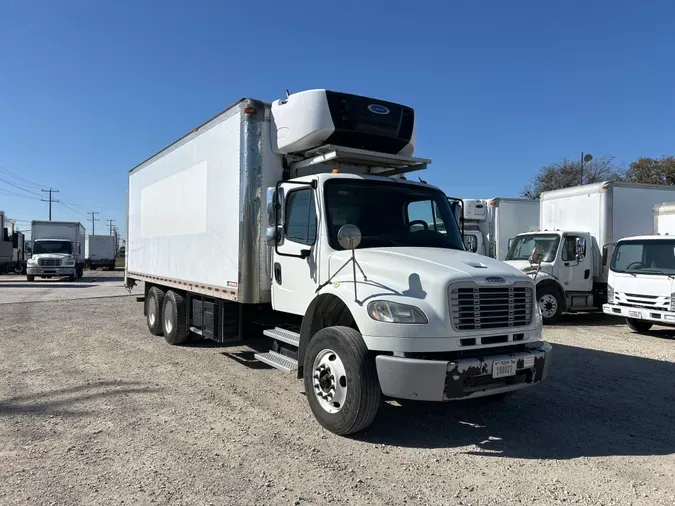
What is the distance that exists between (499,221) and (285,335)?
41.1 feet

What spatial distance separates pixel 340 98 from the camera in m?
5.97

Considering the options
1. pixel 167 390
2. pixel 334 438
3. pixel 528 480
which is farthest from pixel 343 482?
pixel 167 390

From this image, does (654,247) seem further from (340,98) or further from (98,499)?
(98,499)

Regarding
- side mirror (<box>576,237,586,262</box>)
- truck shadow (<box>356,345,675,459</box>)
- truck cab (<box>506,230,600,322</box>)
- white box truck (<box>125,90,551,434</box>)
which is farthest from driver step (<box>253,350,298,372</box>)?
side mirror (<box>576,237,586,262</box>)

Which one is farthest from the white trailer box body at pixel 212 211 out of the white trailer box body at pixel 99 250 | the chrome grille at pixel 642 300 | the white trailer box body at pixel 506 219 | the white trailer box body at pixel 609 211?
the white trailer box body at pixel 99 250

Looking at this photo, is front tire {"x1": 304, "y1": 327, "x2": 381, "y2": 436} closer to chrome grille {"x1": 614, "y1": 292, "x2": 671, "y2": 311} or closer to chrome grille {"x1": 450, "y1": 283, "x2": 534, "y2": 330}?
chrome grille {"x1": 450, "y1": 283, "x2": 534, "y2": 330}

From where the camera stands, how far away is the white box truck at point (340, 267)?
4.42 meters

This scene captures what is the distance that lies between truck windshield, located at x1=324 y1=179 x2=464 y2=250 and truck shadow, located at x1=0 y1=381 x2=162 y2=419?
318 centimetres

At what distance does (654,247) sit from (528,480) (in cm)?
922

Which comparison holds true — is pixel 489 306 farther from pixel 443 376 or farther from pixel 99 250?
pixel 99 250

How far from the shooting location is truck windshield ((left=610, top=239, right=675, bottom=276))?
10.8 metres

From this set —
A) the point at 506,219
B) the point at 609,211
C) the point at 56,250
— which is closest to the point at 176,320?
the point at 609,211

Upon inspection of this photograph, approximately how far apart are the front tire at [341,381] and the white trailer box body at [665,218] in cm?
1065

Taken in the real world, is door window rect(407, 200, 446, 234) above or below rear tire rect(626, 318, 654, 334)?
above
